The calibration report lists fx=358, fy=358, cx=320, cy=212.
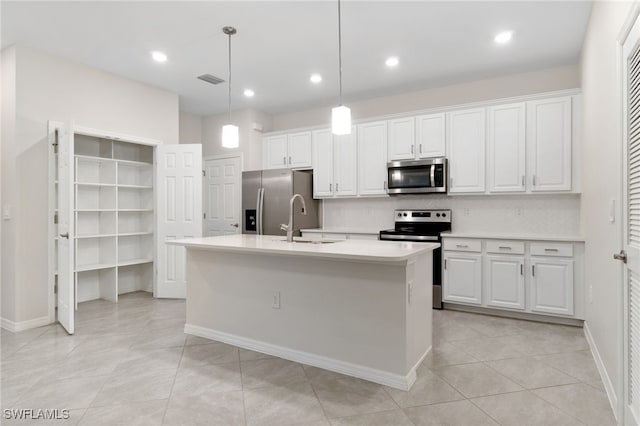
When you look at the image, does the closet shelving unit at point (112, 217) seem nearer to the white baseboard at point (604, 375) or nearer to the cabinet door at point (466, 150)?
the cabinet door at point (466, 150)

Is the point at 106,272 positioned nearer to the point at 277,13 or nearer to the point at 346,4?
the point at 277,13

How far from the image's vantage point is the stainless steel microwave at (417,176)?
→ 430 cm

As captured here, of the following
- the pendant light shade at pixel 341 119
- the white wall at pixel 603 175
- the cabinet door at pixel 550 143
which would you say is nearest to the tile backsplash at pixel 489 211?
the cabinet door at pixel 550 143

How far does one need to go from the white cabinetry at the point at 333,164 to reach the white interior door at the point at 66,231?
2984 mm

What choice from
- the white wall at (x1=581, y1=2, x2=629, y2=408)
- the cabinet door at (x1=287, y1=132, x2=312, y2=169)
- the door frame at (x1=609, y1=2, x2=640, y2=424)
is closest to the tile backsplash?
the white wall at (x1=581, y1=2, x2=629, y2=408)

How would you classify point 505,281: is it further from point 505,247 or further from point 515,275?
point 505,247

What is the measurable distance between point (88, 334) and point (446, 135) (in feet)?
14.2

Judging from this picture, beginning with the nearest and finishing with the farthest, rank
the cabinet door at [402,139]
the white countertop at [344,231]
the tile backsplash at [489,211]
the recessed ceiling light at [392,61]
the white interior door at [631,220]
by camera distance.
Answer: the white interior door at [631,220], the recessed ceiling light at [392,61], the tile backsplash at [489,211], the cabinet door at [402,139], the white countertop at [344,231]

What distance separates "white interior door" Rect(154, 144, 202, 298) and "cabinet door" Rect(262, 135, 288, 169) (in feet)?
3.96

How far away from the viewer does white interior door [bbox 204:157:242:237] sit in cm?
564

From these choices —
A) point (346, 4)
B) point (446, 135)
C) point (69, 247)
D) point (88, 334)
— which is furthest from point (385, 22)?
point (88, 334)

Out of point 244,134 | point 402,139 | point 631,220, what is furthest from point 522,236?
point 244,134

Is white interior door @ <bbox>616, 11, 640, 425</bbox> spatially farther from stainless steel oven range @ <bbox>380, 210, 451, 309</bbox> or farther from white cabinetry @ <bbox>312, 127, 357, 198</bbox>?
white cabinetry @ <bbox>312, 127, 357, 198</bbox>

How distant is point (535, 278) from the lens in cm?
364
